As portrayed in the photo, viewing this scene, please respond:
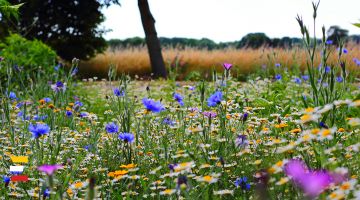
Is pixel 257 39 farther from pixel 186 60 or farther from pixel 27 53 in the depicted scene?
pixel 27 53

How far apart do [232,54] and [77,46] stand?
5670mm

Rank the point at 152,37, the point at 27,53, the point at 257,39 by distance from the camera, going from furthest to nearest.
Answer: the point at 257,39 < the point at 152,37 < the point at 27,53

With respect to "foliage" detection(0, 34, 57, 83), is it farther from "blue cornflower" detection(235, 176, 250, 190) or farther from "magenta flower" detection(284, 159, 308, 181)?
"magenta flower" detection(284, 159, 308, 181)

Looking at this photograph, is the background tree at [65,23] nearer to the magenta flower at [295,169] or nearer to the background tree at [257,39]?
the background tree at [257,39]

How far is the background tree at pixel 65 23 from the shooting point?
62.5 ft

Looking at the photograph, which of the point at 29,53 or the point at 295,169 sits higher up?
the point at 295,169

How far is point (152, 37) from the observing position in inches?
639

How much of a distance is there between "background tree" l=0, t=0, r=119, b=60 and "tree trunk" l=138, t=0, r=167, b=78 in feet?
11.7

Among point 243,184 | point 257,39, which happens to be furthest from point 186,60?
point 243,184

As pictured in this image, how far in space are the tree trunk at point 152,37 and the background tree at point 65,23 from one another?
140 inches

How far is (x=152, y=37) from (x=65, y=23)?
456 cm

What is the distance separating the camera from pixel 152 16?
639 inches

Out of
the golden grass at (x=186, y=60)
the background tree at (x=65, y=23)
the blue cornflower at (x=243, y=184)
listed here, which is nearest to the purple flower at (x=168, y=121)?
the blue cornflower at (x=243, y=184)

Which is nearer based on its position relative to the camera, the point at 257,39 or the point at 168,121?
the point at 168,121
